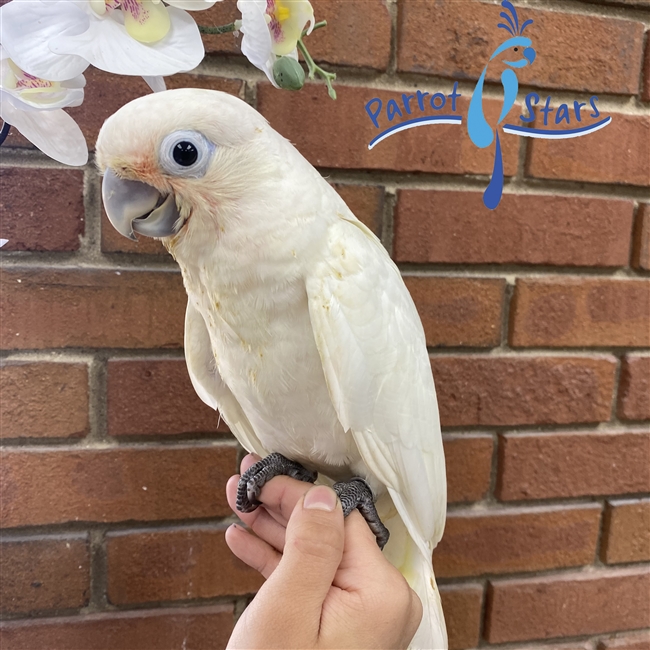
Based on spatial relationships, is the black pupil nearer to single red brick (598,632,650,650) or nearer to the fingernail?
the fingernail

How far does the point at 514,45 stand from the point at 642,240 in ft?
1.06

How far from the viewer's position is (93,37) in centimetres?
31

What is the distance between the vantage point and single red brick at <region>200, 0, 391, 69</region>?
23.9 inches

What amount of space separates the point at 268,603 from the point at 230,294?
10.4 inches

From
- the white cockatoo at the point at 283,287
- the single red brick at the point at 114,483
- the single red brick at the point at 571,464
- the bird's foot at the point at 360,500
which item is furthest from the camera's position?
the single red brick at the point at 571,464

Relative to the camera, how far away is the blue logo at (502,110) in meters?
0.64

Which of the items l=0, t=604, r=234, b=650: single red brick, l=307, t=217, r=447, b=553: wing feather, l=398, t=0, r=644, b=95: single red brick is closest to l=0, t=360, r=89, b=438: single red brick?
l=0, t=604, r=234, b=650: single red brick

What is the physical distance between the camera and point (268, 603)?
42cm

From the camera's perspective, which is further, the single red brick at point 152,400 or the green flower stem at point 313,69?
the single red brick at point 152,400

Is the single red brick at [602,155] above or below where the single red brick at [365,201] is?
above

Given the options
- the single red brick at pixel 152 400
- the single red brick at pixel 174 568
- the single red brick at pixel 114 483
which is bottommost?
the single red brick at pixel 174 568

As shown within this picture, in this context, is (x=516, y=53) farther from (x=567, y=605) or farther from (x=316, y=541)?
(x=567, y=605)

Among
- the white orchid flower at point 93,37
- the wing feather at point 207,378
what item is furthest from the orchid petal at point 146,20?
the wing feather at point 207,378

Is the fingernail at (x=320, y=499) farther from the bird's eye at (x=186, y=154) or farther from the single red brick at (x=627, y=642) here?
the single red brick at (x=627, y=642)
